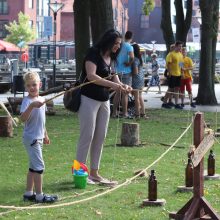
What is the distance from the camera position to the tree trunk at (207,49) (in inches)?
939

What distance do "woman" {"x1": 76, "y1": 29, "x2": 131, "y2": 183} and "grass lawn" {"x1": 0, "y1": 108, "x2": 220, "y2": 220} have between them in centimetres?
60

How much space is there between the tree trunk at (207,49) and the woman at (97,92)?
47.6 ft

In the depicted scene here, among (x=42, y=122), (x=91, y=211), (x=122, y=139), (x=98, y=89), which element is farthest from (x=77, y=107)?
(x=122, y=139)

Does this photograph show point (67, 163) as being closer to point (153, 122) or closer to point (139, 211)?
point (139, 211)

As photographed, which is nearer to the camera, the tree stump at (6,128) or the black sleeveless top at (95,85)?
the black sleeveless top at (95,85)

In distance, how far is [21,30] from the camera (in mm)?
92125

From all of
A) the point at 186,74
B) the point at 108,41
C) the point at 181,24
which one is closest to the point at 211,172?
the point at 108,41

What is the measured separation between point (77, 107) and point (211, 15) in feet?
49.2

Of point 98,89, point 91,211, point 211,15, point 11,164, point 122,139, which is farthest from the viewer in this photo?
point 211,15

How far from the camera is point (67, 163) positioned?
37.2 feet

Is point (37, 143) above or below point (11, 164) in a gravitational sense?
above

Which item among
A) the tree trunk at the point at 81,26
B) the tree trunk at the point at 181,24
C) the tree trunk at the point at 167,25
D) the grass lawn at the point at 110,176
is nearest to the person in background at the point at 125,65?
the grass lawn at the point at 110,176

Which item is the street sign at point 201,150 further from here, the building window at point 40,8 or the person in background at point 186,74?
the building window at point 40,8

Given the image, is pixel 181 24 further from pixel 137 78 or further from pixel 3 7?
pixel 3 7
